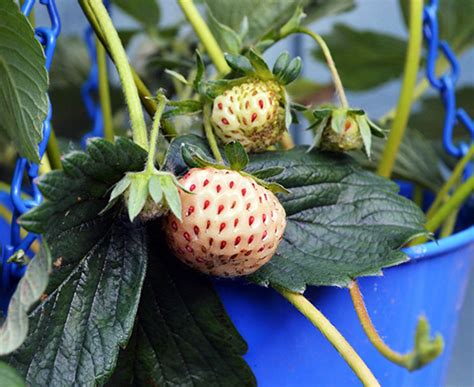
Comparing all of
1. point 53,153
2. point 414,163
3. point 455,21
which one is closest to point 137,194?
point 53,153

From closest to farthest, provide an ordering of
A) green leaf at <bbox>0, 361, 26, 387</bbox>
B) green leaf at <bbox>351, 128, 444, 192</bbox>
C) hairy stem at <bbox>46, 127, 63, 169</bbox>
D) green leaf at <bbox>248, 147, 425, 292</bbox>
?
green leaf at <bbox>0, 361, 26, 387</bbox>
green leaf at <bbox>248, 147, 425, 292</bbox>
hairy stem at <bbox>46, 127, 63, 169</bbox>
green leaf at <bbox>351, 128, 444, 192</bbox>

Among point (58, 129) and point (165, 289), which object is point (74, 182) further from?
point (58, 129)

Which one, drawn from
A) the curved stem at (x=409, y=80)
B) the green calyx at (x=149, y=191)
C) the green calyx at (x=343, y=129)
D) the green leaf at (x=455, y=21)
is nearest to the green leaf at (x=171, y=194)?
the green calyx at (x=149, y=191)

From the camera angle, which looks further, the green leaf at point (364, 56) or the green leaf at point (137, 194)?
the green leaf at point (364, 56)

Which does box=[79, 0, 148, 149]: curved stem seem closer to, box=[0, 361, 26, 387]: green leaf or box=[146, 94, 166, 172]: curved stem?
box=[146, 94, 166, 172]: curved stem

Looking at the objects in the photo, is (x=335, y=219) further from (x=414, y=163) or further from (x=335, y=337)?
(x=414, y=163)

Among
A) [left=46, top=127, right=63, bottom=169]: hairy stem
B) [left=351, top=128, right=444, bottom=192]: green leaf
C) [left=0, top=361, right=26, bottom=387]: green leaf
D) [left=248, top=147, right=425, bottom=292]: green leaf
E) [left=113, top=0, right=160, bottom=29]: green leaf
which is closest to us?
[left=0, top=361, right=26, bottom=387]: green leaf

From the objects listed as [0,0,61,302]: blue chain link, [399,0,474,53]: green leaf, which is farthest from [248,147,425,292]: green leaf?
[399,0,474,53]: green leaf

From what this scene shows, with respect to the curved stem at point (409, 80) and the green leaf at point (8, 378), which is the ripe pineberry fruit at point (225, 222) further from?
the curved stem at point (409, 80)
